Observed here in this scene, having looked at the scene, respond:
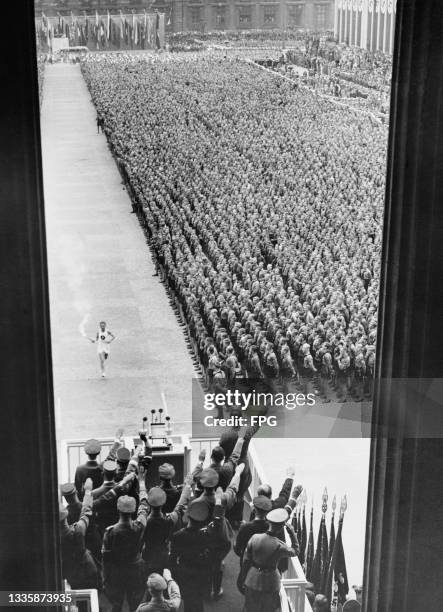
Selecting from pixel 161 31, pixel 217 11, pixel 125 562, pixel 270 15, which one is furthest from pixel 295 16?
pixel 161 31

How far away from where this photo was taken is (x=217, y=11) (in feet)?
52.8

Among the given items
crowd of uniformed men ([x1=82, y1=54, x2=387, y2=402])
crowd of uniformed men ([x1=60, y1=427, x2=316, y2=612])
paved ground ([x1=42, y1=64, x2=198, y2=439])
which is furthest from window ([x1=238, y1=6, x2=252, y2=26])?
crowd of uniformed men ([x1=60, y1=427, x2=316, y2=612])

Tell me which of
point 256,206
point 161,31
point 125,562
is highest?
point 161,31

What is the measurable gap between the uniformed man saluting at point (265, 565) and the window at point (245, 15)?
40.8 feet

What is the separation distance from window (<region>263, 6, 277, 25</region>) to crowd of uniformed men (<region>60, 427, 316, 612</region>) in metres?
11.0

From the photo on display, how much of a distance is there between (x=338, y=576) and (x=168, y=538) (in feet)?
4.34

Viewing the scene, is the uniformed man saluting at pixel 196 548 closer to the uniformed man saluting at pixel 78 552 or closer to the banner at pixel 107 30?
the uniformed man saluting at pixel 78 552

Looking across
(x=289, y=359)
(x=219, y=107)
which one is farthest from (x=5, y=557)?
(x=219, y=107)

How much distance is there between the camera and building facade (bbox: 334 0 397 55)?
15336mm

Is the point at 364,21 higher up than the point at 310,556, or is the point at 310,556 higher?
the point at 364,21

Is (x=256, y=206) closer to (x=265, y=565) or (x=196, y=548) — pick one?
(x=196, y=548)

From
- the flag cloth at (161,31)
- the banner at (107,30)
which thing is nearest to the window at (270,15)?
the banner at (107,30)

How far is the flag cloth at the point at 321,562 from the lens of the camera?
207 inches

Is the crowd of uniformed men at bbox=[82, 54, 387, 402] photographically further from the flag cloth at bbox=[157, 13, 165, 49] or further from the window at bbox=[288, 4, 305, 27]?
the window at bbox=[288, 4, 305, 27]
